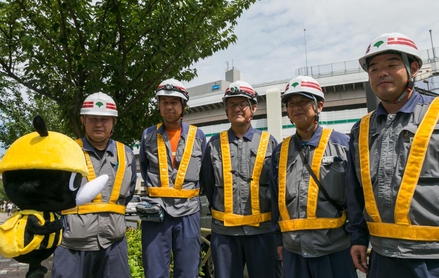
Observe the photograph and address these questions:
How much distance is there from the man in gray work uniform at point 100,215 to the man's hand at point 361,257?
2.02m

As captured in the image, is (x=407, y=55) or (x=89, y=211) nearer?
(x=407, y=55)

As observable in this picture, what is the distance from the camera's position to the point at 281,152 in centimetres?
316

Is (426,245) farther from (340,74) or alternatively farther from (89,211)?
(340,74)

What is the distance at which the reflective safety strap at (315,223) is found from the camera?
2746 millimetres

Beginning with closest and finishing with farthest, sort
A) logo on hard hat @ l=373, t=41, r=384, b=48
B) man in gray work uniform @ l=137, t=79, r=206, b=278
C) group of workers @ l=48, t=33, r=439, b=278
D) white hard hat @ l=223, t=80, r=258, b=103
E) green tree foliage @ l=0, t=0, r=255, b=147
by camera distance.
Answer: group of workers @ l=48, t=33, r=439, b=278, logo on hard hat @ l=373, t=41, r=384, b=48, man in gray work uniform @ l=137, t=79, r=206, b=278, white hard hat @ l=223, t=80, r=258, b=103, green tree foliage @ l=0, t=0, r=255, b=147

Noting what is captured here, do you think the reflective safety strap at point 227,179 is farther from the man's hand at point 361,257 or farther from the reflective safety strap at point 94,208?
the man's hand at point 361,257

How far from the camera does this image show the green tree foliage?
4.48 m

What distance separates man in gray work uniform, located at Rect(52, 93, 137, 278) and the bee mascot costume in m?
0.85

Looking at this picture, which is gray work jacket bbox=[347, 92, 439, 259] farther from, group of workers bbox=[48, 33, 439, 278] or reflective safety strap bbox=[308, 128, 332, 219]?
reflective safety strap bbox=[308, 128, 332, 219]

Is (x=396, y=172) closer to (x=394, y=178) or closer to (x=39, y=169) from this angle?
(x=394, y=178)

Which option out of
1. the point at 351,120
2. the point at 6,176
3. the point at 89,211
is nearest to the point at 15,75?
the point at 89,211

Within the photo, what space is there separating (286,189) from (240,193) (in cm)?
56

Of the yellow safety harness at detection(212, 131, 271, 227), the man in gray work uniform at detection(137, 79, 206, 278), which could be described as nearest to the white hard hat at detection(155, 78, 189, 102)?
the man in gray work uniform at detection(137, 79, 206, 278)

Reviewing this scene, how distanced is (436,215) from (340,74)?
27.9 m
